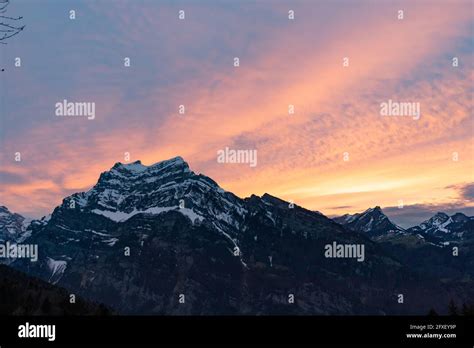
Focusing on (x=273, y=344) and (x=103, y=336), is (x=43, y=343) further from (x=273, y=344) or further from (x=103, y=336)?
(x=273, y=344)

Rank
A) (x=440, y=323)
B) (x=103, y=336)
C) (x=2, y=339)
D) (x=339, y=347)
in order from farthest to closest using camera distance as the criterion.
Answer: (x=440, y=323) < (x=2, y=339) < (x=103, y=336) < (x=339, y=347)

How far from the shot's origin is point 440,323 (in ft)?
139

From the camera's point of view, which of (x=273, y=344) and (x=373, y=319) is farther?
(x=373, y=319)

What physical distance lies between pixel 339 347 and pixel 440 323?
12.7 metres

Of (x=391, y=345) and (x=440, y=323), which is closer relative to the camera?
(x=391, y=345)

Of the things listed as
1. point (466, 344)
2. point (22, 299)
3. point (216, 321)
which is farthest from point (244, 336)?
point (22, 299)

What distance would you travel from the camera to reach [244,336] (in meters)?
35.7

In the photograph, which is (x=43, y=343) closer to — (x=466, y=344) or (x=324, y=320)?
(x=324, y=320)

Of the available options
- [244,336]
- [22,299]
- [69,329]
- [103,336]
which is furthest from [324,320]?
[22,299]

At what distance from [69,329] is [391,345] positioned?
21243 millimetres

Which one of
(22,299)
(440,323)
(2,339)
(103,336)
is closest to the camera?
(103,336)

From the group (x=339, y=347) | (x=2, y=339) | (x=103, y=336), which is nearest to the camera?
(x=339, y=347)

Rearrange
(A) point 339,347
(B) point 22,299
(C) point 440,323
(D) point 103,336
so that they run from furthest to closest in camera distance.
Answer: (B) point 22,299, (C) point 440,323, (D) point 103,336, (A) point 339,347

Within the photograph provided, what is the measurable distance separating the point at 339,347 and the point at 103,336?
15209 millimetres
